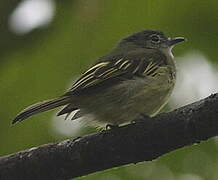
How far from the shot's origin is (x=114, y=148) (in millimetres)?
3883

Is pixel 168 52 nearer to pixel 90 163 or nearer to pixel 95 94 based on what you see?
pixel 95 94

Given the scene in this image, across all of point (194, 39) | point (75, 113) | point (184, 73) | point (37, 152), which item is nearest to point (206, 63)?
point (194, 39)

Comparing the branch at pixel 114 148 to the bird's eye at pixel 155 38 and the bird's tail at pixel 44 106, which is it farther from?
the bird's eye at pixel 155 38

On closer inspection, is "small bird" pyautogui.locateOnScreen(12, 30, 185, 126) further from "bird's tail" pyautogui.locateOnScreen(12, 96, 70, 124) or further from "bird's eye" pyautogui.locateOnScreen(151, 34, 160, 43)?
"bird's eye" pyautogui.locateOnScreen(151, 34, 160, 43)

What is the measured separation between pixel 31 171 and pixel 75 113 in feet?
3.63

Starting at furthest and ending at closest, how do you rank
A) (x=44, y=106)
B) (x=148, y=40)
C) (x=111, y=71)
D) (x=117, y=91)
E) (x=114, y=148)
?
1. (x=148, y=40)
2. (x=111, y=71)
3. (x=117, y=91)
4. (x=44, y=106)
5. (x=114, y=148)

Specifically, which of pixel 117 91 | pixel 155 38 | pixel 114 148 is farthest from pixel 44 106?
pixel 155 38

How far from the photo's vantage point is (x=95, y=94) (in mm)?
4727

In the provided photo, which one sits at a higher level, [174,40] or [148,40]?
[174,40]

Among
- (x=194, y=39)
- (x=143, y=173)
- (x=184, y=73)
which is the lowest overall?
(x=143, y=173)

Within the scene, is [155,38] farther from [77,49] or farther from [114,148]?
[114,148]

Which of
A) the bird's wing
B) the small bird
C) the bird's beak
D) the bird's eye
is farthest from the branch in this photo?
the bird's eye

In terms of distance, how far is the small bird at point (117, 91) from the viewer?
183 inches

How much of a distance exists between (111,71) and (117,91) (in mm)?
174
